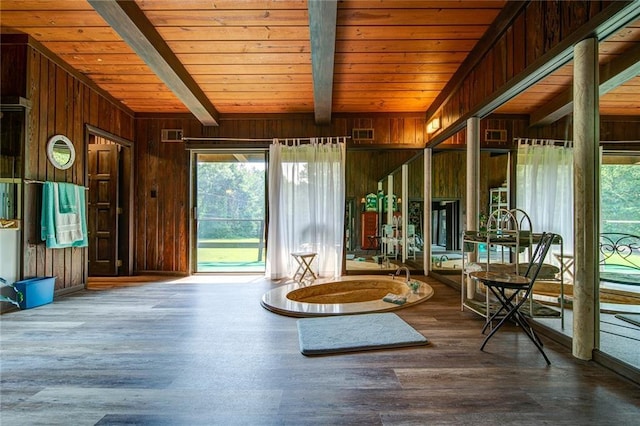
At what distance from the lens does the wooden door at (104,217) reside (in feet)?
15.6

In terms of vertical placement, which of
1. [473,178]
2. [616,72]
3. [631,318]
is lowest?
[631,318]

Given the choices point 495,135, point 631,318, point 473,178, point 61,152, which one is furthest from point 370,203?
point 61,152

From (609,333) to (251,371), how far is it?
94.5 inches

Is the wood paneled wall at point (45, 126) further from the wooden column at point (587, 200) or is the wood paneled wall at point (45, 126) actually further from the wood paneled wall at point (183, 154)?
the wooden column at point (587, 200)

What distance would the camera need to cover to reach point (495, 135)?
3066 mm

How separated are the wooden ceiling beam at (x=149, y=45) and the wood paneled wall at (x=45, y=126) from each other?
1427mm

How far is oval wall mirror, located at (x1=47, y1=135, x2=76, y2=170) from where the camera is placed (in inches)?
138

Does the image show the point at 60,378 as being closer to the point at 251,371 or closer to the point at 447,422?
the point at 251,371

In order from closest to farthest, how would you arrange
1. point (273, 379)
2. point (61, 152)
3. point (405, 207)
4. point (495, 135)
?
point (273, 379) → point (495, 135) → point (61, 152) → point (405, 207)

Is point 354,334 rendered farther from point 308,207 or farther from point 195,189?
point 195,189

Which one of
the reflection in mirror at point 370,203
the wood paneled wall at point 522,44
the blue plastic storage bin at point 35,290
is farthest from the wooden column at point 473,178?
the blue plastic storage bin at point 35,290

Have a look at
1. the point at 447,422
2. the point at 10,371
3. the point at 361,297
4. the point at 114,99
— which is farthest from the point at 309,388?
the point at 114,99

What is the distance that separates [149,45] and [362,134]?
3.14m

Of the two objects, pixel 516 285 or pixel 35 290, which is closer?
pixel 516 285
